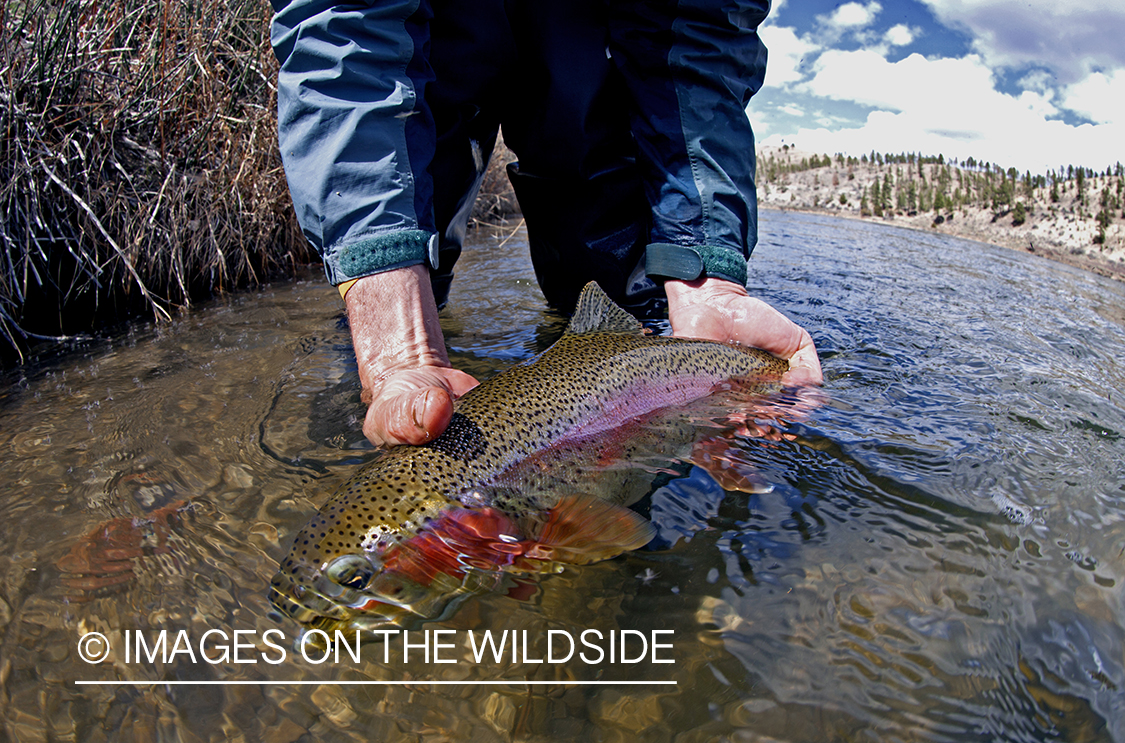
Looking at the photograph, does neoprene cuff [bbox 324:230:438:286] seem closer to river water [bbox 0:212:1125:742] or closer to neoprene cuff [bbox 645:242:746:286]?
river water [bbox 0:212:1125:742]

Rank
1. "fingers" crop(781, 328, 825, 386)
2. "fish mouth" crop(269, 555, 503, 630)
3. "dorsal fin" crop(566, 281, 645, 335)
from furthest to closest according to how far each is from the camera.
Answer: "fingers" crop(781, 328, 825, 386), "dorsal fin" crop(566, 281, 645, 335), "fish mouth" crop(269, 555, 503, 630)

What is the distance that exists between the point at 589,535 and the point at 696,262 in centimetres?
161

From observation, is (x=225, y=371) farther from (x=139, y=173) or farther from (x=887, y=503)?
(x=887, y=503)

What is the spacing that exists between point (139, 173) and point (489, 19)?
3.10 metres

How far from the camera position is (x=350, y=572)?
1.51 meters

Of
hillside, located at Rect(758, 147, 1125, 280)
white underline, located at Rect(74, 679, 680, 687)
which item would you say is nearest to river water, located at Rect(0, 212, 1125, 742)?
white underline, located at Rect(74, 679, 680, 687)

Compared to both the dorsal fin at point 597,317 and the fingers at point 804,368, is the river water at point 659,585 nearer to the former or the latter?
the fingers at point 804,368

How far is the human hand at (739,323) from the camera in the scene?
110 inches

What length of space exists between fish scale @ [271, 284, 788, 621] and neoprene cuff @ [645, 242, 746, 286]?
427mm

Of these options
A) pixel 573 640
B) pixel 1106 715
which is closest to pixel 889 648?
pixel 1106 715

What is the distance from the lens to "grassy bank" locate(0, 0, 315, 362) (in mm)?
3678

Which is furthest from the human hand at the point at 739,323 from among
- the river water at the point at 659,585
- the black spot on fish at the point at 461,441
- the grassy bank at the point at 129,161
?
the grassy bank at the point at 129,161

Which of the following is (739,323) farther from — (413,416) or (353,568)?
(353,568)

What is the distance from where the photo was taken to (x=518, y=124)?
326 centimetres
